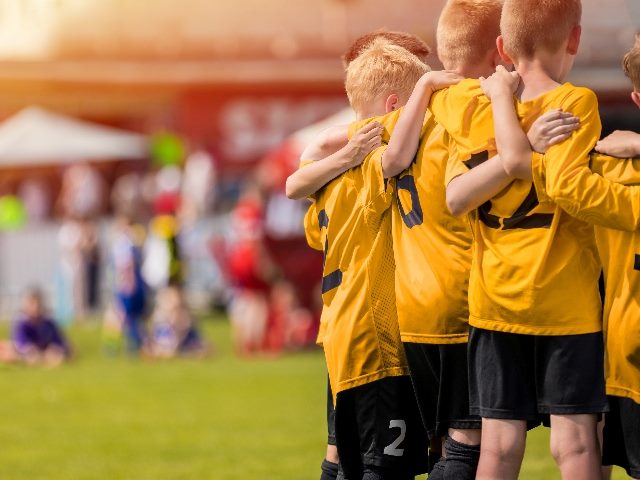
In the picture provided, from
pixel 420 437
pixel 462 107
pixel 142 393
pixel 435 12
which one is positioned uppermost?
pixel 435 12

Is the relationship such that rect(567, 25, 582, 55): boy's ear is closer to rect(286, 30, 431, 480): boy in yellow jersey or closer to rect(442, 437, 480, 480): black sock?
rect(286, 30, 431, 480): boy in yellow jersey

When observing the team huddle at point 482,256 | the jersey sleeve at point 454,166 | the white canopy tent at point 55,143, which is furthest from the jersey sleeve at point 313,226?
the white canopy tent at point 55,143

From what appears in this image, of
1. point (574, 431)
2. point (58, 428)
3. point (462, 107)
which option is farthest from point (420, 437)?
point (58, 428)

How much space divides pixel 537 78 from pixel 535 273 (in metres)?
0.59

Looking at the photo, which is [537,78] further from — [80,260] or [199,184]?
[199,184]

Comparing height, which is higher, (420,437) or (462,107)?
(462,107)

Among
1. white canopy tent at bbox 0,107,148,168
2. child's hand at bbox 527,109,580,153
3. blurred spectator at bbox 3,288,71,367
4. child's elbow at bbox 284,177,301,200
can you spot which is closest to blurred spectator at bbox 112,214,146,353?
blurred spectator at bbox 3,288,71,367

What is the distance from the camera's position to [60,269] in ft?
71.5

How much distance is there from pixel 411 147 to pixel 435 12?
19333mm

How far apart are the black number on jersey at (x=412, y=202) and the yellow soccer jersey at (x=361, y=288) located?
52mm

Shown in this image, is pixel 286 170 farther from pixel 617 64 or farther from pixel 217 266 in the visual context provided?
pixel 617 64

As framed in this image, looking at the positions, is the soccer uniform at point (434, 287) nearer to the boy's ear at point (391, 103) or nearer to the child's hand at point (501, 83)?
the boy's ear at point (391, 103)

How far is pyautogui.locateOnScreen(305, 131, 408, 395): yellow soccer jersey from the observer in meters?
4.80

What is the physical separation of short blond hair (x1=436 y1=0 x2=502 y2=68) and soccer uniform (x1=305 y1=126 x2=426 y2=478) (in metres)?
0.48
